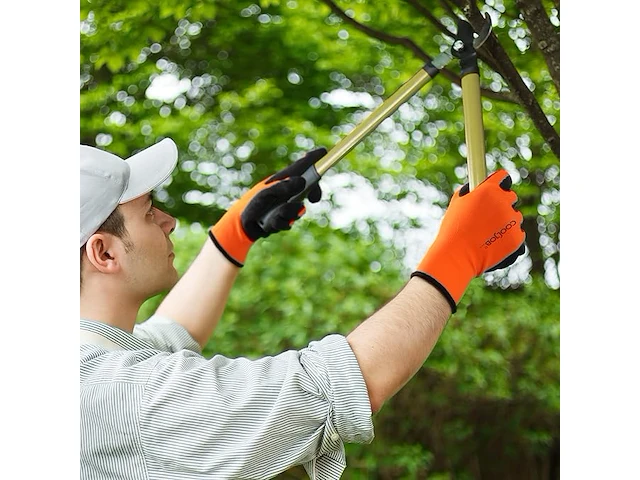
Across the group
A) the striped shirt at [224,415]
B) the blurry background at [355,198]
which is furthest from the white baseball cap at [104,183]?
the blurry background at [355,198]

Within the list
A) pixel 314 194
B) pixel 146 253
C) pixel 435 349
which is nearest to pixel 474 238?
pixel 146 253

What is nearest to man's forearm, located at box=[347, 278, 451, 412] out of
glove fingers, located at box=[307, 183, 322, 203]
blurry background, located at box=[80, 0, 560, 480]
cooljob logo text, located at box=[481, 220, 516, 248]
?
cooljob logo text, located at box=[481, 220, 516, 248]

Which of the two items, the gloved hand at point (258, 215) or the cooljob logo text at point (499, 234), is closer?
the cooljob logo text at point (499, 234)

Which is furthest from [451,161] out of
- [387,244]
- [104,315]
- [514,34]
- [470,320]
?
[104,315]

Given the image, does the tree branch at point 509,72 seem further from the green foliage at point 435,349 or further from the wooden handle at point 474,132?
the green foliage at point 435,349

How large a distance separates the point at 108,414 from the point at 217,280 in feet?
1.63

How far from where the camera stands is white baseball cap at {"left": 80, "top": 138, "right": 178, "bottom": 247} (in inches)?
38.2

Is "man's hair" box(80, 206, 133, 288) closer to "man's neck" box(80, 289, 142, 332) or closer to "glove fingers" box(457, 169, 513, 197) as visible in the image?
"man's neck" box(80, 289, 142, 332)

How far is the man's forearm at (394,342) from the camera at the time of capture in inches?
29.7

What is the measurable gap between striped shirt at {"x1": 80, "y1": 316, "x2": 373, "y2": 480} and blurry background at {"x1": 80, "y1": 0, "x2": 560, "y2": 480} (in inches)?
63.9

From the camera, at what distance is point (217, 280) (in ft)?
4.23
